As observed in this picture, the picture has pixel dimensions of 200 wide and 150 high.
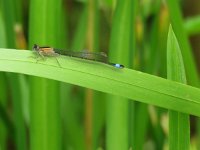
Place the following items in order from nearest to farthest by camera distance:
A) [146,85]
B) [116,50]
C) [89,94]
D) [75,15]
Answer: [146,85]
[116,50]
[89,94]
[75,15]

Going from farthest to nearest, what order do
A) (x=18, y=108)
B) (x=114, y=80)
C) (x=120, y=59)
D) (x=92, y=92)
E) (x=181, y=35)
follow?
(x=92, y=92) < (x=18, y=108) < (x=181, y=35) < (x=120, y=59) < (x=114, y=80)

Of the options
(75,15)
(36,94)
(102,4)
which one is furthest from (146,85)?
(75,15)

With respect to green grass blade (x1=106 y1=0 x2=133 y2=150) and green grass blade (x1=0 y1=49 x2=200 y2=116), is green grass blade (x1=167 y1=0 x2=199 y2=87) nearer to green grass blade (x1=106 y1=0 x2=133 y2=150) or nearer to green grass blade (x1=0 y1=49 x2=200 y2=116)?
green grass blade (x1=106 y1=0 x2=133 y2=150)

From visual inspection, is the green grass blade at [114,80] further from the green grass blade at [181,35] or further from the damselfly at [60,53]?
the green grass blade at [181,35]

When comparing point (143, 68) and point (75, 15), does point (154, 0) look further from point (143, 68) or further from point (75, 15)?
point (75, 15)

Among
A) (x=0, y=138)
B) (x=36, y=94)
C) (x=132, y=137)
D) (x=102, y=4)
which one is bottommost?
(x=0, y=138)

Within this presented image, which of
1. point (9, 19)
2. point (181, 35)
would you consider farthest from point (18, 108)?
point (181, 35)

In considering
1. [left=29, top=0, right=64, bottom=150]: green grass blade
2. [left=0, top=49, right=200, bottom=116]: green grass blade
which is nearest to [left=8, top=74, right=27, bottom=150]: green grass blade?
[left=29, top=0, right=64, bottom=150]: green grass blade

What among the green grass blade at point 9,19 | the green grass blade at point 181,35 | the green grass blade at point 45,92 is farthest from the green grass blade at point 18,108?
the green grass blade at point 181,35

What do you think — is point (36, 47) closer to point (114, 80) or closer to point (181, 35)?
point (114, 80)
